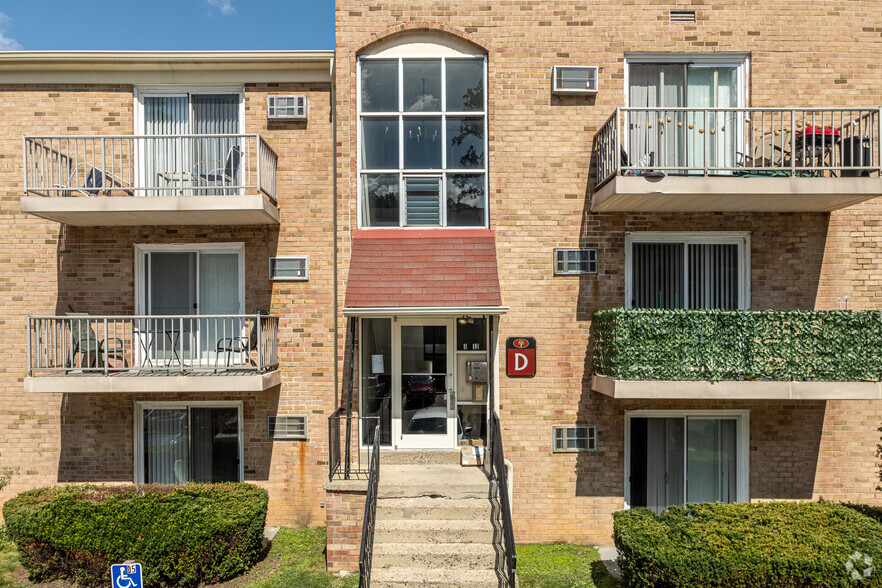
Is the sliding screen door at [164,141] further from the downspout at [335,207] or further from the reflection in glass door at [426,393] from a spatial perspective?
the reflection in glass door at [426,393]

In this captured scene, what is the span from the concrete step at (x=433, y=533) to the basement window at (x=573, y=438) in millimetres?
1956

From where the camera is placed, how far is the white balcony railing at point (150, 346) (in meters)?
8.04

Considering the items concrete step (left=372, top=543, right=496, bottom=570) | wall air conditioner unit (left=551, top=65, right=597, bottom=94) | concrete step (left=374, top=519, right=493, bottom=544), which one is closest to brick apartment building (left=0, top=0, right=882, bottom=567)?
wall air conditioner unit (left=551, top=65, right=597, bottom=94)

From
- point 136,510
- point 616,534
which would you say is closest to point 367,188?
point 136,510

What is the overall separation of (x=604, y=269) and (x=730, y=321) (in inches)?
76.1

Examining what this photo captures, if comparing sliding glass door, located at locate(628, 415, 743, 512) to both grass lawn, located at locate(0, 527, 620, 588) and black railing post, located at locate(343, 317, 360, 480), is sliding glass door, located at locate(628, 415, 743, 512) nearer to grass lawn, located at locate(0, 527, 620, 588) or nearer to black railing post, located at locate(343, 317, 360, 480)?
grass lawn, located at locate(0, 527, 620, 588)

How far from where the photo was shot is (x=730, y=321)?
24.3 ft

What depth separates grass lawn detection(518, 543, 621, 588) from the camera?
6906 millimetres

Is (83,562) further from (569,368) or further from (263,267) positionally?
(569,368)

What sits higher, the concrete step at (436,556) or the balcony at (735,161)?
the balcony at (735,161)

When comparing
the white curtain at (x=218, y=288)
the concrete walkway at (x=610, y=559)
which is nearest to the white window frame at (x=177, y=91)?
the white curtain at (x=218, y=288)

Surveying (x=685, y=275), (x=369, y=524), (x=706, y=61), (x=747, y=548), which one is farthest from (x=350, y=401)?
(x=706, y=61)

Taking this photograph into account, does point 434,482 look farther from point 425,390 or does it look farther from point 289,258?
point 289,258

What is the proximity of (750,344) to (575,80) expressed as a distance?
15.6 feet
